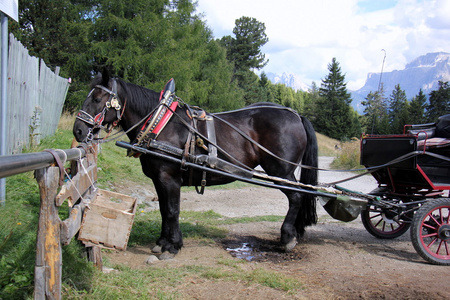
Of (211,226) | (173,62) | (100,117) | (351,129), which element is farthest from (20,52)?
(351,129)

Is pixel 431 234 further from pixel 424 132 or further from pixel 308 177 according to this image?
pixel 308 177

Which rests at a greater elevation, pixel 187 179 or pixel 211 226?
pixel 187 179

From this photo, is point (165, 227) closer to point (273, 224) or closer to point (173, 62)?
point (273, 224)

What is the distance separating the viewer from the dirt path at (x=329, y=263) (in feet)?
10.2

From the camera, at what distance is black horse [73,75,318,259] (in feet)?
13.2

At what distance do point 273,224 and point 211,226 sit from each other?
114 centimetres

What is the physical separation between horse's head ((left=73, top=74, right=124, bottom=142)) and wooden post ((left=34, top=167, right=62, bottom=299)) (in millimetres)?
1831

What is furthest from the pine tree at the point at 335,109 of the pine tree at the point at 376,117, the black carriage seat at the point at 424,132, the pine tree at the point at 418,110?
the black carriage seat at the point at 424,132

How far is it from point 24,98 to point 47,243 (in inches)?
189

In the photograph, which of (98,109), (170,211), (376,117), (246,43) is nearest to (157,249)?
(170,211)

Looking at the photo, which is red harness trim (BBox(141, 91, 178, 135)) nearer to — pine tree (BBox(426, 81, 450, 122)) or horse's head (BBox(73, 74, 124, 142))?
horse's head (BBox(73, 74, 124, 142))

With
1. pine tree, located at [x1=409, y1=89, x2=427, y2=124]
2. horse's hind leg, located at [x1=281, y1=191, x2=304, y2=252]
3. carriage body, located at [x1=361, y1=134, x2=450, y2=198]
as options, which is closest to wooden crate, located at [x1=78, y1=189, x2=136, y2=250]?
horse's hind leg, located at [x1=281, y1=191, x2=304, y2=252]

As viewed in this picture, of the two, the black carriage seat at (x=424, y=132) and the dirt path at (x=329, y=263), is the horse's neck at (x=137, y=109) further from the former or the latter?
the black carriage seat at (x=424, y=132)

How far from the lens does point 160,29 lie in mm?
17047
